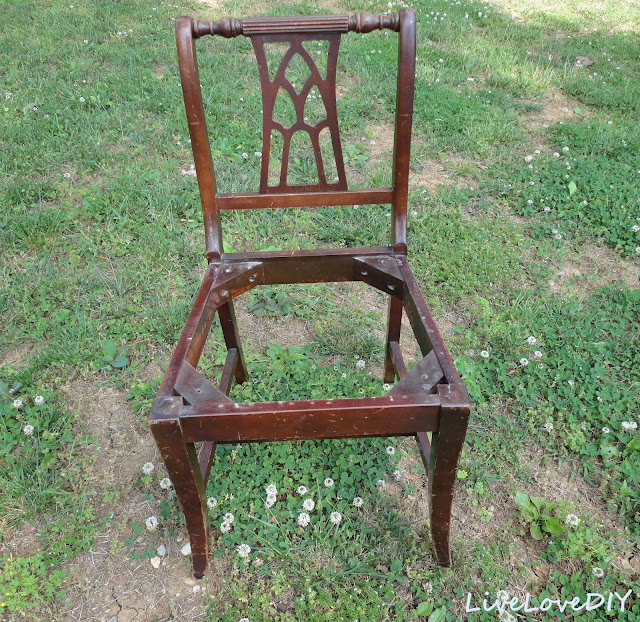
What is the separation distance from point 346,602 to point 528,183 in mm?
2757

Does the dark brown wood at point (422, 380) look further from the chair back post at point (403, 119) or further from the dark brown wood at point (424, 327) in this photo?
the chair back post at point (403, 119)

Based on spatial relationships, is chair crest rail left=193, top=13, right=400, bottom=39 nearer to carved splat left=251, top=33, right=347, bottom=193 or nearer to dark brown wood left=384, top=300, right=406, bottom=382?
carved splat left=251, top=33, right=347, bottom=193

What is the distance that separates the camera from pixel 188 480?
1.45 m

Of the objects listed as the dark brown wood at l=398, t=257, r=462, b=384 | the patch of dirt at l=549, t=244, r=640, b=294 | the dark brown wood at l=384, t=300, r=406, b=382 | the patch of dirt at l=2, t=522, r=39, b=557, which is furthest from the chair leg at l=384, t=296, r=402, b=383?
the patch of dirt at l=2, t=522, r=39, b=557

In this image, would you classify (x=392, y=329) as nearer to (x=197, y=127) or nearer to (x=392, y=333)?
(x=392, y=333)

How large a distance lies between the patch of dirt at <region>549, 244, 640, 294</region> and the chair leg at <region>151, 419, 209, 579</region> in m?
2.10

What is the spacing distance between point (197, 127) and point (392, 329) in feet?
3.40

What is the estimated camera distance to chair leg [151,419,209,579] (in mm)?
1312

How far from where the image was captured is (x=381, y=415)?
4.33 feet

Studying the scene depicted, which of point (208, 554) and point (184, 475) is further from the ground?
point (184, 475)

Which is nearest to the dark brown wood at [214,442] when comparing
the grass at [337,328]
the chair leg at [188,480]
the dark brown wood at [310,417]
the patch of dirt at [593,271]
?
the chair leg at [188,480]

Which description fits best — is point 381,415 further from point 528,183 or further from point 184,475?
point 528,183

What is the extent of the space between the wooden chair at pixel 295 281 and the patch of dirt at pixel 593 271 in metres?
1.29

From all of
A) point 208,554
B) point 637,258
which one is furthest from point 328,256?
point 637,258
